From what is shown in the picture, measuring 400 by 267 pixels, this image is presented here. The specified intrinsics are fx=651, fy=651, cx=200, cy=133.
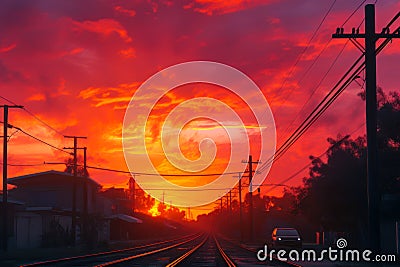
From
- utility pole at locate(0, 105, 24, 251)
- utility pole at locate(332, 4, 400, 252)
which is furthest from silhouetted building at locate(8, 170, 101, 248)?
utility pole at locate(332, 4, 400, 252)

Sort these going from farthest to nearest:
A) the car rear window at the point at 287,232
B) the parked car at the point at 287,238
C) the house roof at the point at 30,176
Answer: the house roof at the point at 30,176 → the car rear window at the point at 287,232 → the parked car at the point at 287,238

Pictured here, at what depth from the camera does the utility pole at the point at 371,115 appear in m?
31.7

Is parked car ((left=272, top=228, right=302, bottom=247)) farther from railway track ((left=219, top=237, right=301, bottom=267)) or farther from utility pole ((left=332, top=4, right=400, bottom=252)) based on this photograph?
utility pole ((left=332, top=4, right=400, bottom=252))

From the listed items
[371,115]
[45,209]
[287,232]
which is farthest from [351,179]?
[45,209]

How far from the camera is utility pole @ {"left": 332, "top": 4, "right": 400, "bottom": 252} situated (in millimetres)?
31734

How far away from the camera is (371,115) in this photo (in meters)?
32.6

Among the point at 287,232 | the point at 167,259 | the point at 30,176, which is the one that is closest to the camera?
the point at 167,259

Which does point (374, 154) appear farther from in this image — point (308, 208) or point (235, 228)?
point (235, 228)

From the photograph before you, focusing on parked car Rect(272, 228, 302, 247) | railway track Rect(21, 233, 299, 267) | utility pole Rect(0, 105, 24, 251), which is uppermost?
utility pole Rect(0, 105, 24, 251)

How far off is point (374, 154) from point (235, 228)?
5313 inches

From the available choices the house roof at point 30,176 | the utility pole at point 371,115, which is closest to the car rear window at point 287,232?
the utility pole at point 371,115

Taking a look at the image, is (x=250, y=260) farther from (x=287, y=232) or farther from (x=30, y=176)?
(x=30, y=176)

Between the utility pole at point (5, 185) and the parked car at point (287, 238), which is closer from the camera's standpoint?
the utility pole at point (5, 185)

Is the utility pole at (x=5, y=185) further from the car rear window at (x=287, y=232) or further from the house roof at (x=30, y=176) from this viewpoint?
the house roof at (x=30, y=176)
